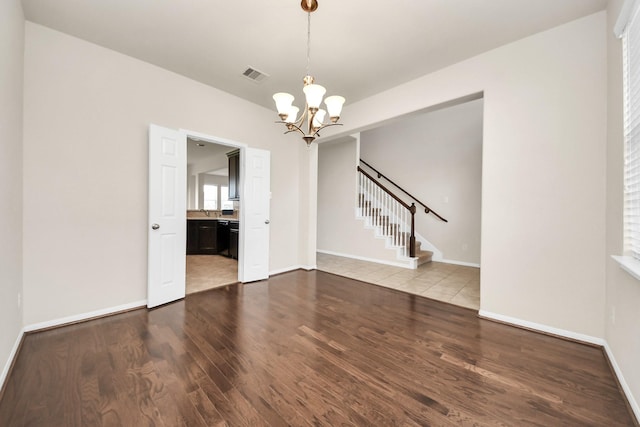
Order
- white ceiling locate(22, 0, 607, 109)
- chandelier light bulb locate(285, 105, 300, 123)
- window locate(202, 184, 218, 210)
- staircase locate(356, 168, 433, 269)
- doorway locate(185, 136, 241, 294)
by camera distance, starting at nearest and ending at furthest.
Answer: white ceiling locate(22, 0, 607, 109)
chandelier light bulb locate(285, 105, 300, 123)
doorway locate(185, 136, 241, 294)
staircase locate(356, 168, 433, 269)
window locate(202, 184, 218, 210)

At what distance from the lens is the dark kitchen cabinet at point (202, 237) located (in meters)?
6.19

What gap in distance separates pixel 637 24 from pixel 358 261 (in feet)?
15.2

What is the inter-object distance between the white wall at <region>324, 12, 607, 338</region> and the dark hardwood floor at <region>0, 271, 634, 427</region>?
1.31 feet

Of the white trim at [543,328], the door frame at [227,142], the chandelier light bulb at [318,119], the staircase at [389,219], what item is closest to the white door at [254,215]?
the door frame at [227,142]

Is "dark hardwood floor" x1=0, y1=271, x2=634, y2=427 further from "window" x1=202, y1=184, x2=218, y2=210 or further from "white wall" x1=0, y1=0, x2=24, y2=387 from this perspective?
"window" x1=202, y1=184, x2=218, y2=210

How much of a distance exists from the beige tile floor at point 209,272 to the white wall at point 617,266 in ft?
13.4

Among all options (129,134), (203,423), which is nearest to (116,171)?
(129,134)

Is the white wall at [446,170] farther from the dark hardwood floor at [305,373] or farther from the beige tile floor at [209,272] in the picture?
the beige tile floor at [209,272]

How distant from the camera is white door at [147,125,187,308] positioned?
2.89 m

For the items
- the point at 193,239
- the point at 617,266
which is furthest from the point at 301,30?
the point at 193,239

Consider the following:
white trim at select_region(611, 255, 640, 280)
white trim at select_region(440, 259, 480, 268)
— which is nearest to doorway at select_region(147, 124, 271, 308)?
white trim at select_region(611, 255, 640, 280)

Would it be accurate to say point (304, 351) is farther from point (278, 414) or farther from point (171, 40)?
point (171, 40)

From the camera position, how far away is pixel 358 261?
5.44m

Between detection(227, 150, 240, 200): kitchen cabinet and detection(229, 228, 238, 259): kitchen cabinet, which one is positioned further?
detection(227, 150, 240, 200): kitchen cabinet
